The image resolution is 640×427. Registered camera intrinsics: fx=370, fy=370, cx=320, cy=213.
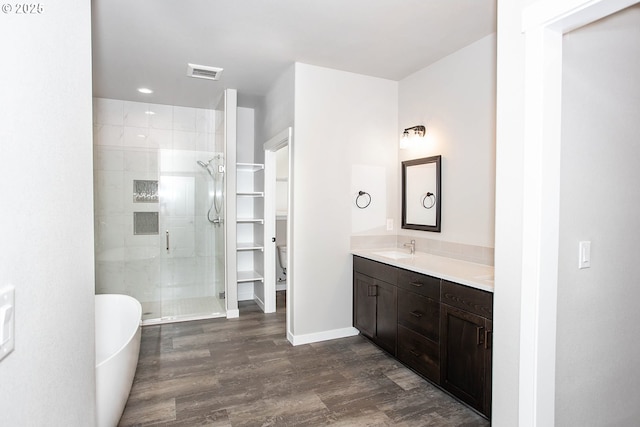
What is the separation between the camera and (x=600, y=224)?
1784 mm

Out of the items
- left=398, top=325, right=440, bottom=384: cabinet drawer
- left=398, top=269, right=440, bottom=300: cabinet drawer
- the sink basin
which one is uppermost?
the sink basin

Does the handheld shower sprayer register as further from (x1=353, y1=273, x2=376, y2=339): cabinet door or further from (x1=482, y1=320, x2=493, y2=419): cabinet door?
(x1=482, y1=320, x2=493, y2=419): cabinet door

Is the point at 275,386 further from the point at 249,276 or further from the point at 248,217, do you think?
the point at 248,217

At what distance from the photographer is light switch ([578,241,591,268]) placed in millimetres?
1707

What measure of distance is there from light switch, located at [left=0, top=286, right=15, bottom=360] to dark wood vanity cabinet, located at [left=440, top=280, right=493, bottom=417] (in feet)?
7.04

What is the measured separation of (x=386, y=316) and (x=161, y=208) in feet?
9.16

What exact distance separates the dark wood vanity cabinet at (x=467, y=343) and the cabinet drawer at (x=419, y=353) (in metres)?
0.07

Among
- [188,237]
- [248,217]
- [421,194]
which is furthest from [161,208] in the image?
[421,194]

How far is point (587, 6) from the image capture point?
54.2 inches

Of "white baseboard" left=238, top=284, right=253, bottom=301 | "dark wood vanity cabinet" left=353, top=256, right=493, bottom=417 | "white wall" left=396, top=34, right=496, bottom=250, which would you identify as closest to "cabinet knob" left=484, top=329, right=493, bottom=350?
"dark wood vanity cabinet" left=353, top=256, right=493, bottom=417

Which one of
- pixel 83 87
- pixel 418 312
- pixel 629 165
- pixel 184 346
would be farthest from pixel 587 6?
pixel 184 346

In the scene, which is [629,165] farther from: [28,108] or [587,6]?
[28,108]

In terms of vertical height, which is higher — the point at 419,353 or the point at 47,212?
the point at 47,212

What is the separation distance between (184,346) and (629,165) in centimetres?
359
